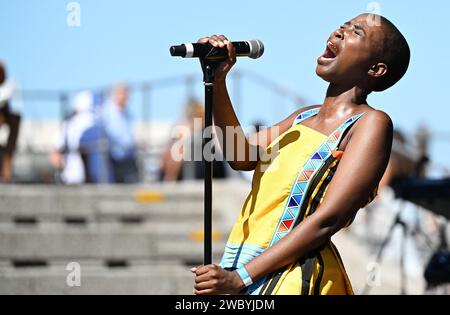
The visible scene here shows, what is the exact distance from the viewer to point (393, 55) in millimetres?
3518

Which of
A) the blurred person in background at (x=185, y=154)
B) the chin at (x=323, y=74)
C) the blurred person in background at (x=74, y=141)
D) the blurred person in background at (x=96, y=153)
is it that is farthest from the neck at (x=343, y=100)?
the blurred person in background at (x=74, y=141)

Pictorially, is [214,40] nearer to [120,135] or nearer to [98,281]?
[98,281]

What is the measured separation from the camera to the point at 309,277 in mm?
3359

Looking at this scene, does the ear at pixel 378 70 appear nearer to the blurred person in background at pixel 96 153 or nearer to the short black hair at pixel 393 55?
the short black hair at pixel 393 55

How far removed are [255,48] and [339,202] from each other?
2.12ft

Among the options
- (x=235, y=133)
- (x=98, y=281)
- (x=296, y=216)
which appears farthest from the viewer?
(x=98, y=281)

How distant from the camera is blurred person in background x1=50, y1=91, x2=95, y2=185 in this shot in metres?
10.2

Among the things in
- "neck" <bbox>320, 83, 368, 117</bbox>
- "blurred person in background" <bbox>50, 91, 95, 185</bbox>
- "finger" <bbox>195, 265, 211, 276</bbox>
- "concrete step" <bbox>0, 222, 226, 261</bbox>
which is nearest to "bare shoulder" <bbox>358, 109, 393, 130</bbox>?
"neck" <bbox>320, 83, 368, 117</bbox>

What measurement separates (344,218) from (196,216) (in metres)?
5.57

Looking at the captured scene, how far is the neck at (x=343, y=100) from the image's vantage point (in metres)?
3.53

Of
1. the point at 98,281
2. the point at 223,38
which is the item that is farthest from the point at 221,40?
the point at 98,281
